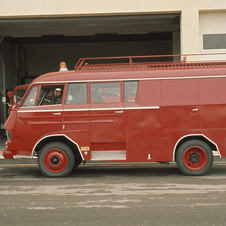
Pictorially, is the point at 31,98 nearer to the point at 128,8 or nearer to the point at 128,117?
the point at 128,117

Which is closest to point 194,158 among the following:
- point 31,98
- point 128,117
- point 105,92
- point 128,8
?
point 128,117

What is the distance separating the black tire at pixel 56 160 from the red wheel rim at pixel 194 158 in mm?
2594

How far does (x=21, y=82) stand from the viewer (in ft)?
87.1

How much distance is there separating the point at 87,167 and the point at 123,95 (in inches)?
106

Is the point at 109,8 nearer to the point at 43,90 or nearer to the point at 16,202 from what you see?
the point at 43,90

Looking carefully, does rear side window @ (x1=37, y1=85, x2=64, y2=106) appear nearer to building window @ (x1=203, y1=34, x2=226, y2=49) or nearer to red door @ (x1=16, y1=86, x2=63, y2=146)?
red door @ (x1=16, y1=86, x2=63, y2=146)

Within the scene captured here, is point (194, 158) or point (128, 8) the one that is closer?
point (194, 158)

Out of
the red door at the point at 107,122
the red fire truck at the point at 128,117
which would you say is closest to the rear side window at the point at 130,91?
the red fire truck at the point at 128,117

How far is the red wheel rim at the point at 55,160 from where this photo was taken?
844cm

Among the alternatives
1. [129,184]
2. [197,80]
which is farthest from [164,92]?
[129,184]

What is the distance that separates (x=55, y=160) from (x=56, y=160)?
0.02 m

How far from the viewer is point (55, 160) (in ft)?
27.7

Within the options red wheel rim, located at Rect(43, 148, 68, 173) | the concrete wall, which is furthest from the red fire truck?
the concrete wall

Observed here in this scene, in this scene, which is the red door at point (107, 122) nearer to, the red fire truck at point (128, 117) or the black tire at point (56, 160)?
the red fire truck at point (128, 117)
